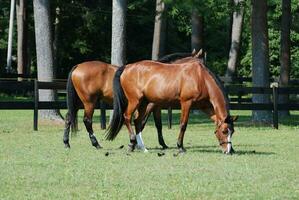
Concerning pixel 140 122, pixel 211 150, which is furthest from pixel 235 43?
pixel 140 122

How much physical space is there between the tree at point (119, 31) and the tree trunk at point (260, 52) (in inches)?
159

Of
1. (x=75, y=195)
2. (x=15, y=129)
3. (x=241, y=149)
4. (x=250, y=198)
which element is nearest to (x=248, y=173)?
(x=250, y=198)

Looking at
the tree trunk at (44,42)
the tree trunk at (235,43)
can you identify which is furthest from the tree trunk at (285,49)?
the tree trunk at (44,42)

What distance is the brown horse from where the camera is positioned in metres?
15.5

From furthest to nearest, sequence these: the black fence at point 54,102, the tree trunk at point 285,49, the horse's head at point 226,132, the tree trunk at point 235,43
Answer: the tree trunk at point 235,43 < the tree trunk at point 285,49 < the black fence at point 54,102 < the horse's head at point 226,132

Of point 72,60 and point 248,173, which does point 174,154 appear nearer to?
point 248,173

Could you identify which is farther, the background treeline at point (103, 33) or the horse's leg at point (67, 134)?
the background treeline at point (103, 33)

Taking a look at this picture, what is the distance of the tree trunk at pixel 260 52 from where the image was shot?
25.1 metres

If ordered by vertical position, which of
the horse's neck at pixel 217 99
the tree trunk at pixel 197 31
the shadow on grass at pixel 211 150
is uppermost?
the tree trunk at pixel 197 31

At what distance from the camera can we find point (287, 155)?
15.4 metres

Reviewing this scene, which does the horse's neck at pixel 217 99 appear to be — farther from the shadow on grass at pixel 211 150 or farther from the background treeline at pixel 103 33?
the background treeline at pixel 103 33

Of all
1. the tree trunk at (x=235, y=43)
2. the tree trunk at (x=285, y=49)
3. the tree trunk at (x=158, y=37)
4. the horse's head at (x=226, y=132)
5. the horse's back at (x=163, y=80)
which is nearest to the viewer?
A: the horse's head at (x=226, y=132)

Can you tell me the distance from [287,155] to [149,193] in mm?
5685

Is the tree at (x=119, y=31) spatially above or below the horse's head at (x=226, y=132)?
above
